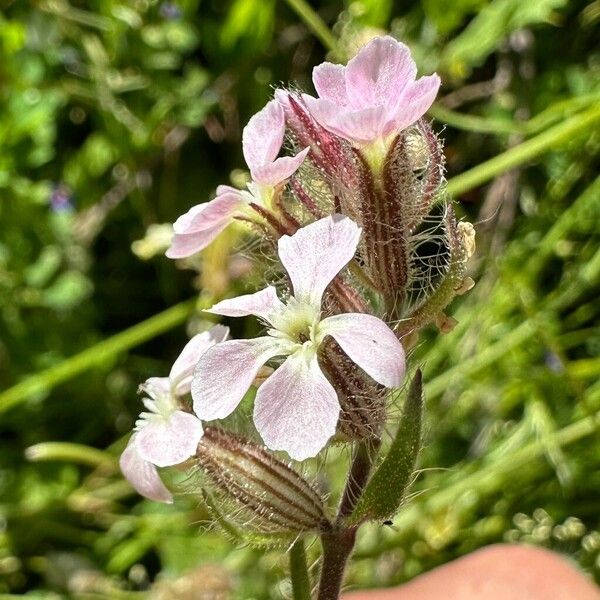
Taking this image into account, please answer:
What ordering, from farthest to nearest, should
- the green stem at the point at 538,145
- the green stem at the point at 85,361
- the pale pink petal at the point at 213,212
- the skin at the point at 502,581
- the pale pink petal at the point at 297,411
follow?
the green stem at the point at 85,361 → the green stem at the point at 538,145 → the skin at the point at 502,581 → the pale pink petal at the point at 213,212 → the pale pink petal at the point at 297,411

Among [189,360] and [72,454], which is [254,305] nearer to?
[189,360]

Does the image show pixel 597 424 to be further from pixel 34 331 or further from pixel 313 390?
pixel 34 331

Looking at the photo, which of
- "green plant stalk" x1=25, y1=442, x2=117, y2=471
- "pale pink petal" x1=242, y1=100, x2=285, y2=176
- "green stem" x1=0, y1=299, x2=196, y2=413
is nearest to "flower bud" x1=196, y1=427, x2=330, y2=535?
"pale pink petal" x1=242, y1=100, x2=285, y2=176

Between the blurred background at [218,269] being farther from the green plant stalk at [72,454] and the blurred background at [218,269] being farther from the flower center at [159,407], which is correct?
the flower center at [159,407]

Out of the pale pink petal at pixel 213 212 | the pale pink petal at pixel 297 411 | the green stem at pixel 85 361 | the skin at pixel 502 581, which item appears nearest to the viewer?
the pale pink petal at pixel 297 411

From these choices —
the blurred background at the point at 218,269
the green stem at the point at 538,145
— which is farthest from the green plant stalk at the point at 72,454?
the green stem at the point at 538,145

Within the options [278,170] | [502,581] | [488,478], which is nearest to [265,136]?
[278,170]
